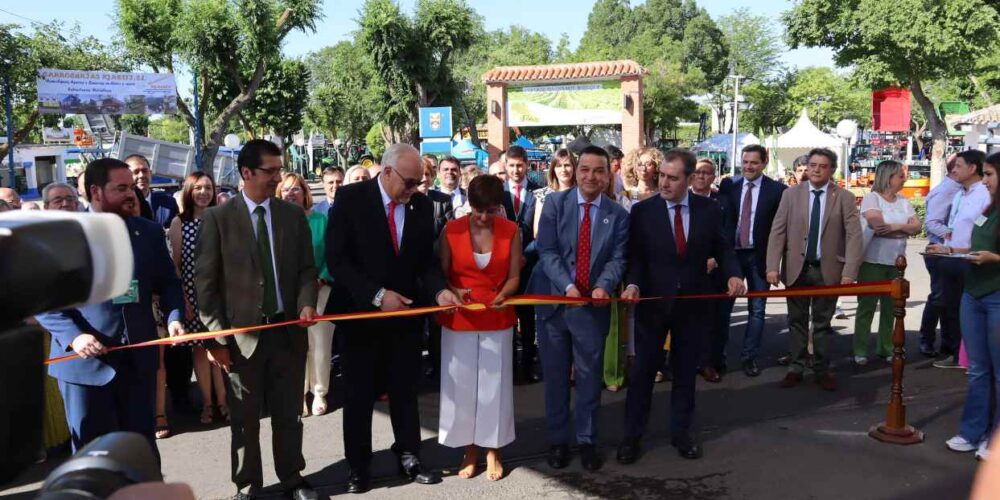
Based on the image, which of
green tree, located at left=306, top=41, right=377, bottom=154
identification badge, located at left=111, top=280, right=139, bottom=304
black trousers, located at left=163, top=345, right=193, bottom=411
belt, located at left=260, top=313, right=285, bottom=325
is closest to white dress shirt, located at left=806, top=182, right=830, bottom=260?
belt, located at left=260, top=313, right=285, bottom=325

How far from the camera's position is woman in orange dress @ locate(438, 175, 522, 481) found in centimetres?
486

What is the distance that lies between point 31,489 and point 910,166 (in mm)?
35848

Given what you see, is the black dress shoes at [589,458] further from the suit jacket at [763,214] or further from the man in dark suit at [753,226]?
the suit jacket at [763,214]

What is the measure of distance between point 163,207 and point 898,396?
5941 mm

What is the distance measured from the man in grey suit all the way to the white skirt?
88 centimetres

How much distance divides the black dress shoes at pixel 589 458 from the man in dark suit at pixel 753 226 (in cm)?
261

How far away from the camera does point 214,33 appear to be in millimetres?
27438

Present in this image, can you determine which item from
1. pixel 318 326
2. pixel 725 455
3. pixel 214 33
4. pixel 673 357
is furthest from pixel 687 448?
pixel 214 33

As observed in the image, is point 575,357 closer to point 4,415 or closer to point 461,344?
point 461,344

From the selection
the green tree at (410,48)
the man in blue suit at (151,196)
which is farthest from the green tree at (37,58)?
the man in blue suit at (151,196)

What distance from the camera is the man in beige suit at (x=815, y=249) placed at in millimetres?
6461

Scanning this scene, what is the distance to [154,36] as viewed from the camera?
2877 cm

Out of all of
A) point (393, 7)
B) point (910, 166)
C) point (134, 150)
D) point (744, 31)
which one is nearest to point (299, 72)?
point (393, 7)

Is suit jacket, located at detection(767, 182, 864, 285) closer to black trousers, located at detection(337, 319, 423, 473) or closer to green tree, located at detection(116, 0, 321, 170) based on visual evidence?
black trousers, located at detection(337, 319, 423, 473)
